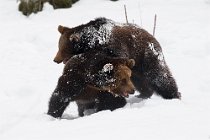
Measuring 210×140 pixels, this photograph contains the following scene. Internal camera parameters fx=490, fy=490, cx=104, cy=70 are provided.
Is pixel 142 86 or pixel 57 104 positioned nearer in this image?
pixel 57 104

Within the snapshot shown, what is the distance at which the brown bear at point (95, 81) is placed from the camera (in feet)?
17.6

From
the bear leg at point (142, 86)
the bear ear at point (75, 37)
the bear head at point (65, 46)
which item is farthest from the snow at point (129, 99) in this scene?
the bear ear at point (75, 37)

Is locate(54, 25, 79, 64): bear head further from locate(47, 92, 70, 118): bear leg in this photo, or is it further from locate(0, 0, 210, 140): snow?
locate(0, 0, 210, 140): snow

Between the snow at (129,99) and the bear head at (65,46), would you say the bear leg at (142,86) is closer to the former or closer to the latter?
the snow at (129,99)

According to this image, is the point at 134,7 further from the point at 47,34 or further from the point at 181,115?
the point at 181,115

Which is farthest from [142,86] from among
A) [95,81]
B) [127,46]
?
[95,81]

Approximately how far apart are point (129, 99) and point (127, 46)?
3.29 feet

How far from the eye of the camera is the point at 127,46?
5977mm

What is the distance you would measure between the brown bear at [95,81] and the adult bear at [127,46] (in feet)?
0.50

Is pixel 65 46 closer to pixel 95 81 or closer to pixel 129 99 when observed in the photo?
pixel 95 81

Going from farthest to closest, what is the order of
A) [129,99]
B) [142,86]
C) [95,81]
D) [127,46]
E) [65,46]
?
[129,99]
[142,86]
[127,46]
[65,46]
[95,81]

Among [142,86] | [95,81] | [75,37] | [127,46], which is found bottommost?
[142,86]

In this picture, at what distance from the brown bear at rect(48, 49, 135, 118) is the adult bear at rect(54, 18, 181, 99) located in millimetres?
152

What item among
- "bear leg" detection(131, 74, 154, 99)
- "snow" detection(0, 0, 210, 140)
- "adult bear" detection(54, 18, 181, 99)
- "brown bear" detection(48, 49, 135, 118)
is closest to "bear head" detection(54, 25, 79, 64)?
"adult bear" detection(54, 18, 181, 99)
